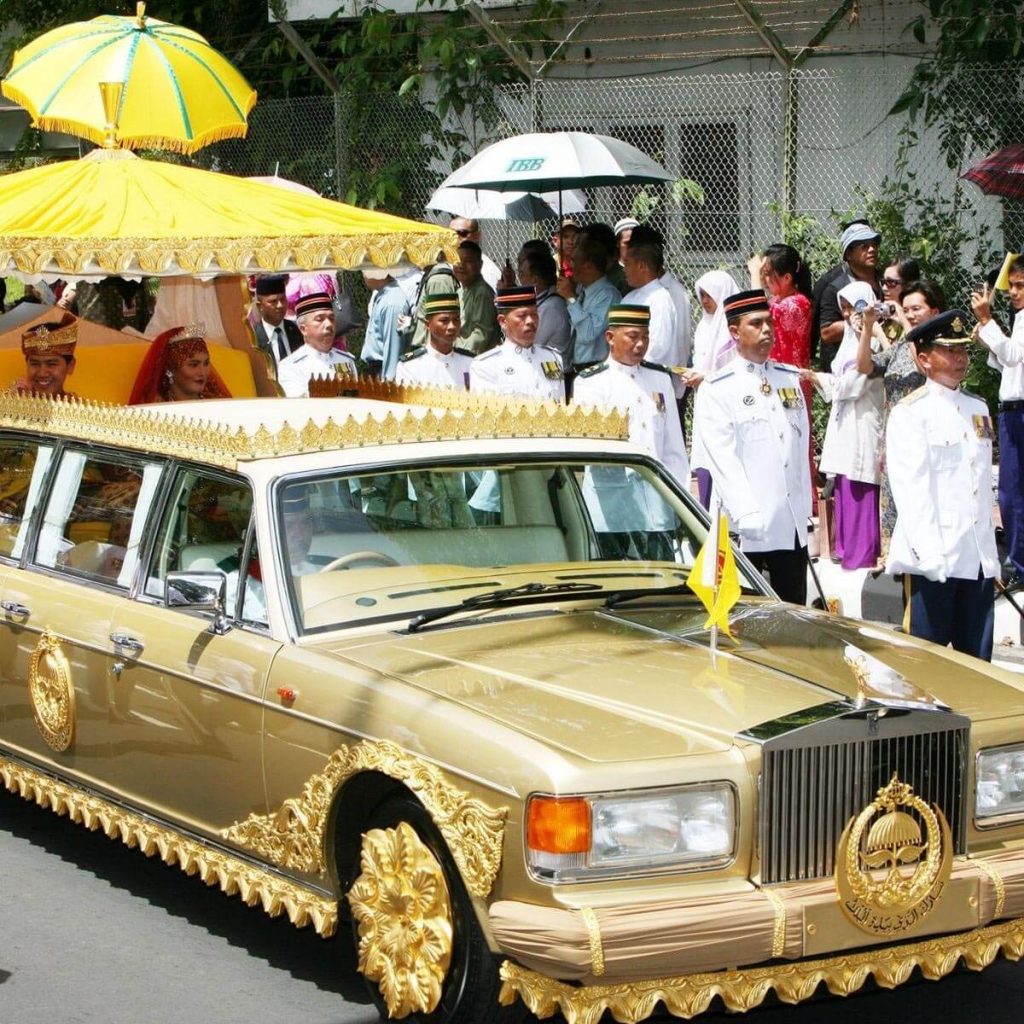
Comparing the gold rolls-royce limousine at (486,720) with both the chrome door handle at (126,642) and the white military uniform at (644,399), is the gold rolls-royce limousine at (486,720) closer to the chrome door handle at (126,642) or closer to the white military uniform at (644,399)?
the chrome door handle at (126,642)

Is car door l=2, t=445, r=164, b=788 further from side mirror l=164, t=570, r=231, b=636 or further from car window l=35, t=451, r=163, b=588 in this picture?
side mirror l=164, t=570, r=231, b=636

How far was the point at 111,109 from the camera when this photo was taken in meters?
9.05

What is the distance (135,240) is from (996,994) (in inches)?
190

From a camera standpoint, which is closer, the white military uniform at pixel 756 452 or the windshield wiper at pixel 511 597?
the windshield wiper at pixel 511 597

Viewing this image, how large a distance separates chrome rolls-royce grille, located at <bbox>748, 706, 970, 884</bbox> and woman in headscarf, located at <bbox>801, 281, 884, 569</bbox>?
6.58 metres

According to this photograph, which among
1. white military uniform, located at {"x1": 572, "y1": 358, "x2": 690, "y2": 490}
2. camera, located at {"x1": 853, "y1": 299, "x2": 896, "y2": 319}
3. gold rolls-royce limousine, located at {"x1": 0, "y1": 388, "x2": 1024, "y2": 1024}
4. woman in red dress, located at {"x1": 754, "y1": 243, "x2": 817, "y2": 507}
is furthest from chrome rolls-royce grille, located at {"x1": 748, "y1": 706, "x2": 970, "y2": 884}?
woman in red dress, located at {"x1": 754, "y1": 243, "x2": 817, "y2": 507}

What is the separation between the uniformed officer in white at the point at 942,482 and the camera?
8.20 m

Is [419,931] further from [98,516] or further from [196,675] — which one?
[98,516]

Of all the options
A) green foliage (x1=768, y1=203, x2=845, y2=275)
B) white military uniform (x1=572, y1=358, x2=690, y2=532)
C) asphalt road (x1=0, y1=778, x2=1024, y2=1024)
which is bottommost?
asphalt road (x1=0, y1=778, x2=1024, y2=1024)

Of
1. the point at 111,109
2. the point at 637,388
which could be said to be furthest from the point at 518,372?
the point at 111,109

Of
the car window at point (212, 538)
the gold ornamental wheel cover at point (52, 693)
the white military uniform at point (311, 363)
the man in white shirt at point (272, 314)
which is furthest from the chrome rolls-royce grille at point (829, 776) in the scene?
the man in white shirt at point (272, 314)

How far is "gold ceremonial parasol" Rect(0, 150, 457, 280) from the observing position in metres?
8.31

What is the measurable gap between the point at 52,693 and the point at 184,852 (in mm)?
948

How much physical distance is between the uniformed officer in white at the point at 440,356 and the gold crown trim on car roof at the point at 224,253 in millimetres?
2555
